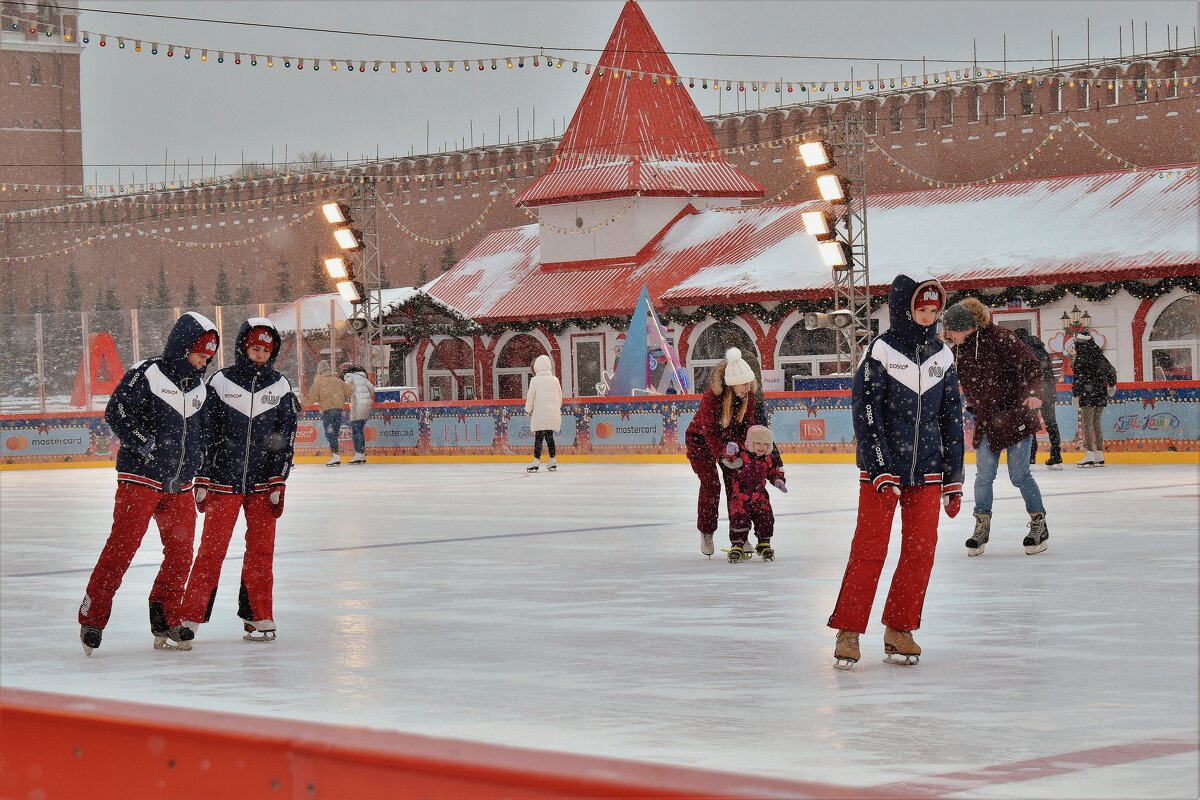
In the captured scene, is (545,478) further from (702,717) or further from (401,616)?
(702,717)

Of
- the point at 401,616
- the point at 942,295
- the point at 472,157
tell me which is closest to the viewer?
the point at 942,295

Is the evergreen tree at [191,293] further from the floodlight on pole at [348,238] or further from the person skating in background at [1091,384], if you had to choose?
the person skating in background at [1091,384]

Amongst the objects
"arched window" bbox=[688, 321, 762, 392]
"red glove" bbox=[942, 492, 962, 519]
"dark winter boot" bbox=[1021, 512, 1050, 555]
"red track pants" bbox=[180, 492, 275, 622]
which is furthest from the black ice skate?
"arched window" bbox=[688, 321, 762, 392]

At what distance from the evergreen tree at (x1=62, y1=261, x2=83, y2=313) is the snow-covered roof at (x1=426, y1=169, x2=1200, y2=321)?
21231 millimetres

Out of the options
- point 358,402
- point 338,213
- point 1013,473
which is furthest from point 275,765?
point 338,213

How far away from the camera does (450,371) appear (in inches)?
1516

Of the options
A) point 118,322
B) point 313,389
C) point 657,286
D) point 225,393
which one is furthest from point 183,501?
point 657,286

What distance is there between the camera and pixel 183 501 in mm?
8031

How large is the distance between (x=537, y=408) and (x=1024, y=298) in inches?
389

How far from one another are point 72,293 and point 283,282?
9.65 m

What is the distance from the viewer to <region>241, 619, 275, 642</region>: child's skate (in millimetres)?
8016

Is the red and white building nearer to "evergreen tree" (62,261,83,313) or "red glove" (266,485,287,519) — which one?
"red glove" (266,485,287,519)

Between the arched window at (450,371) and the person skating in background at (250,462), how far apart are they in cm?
3028

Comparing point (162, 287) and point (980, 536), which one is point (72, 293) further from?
point (980, 536)
